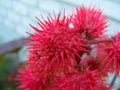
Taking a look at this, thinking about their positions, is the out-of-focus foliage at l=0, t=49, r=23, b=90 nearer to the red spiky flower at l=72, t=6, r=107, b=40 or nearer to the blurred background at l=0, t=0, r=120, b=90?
the blurred background at l=0, t=0, r=120, b=90

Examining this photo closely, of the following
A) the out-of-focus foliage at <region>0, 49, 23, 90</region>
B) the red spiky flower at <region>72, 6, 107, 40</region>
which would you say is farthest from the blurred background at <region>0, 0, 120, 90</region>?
the red spiky flower at <region>72, 6, 107, 40</region>

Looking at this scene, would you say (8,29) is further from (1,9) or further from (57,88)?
(57,88)

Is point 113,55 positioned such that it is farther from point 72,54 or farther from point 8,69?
point 8,69

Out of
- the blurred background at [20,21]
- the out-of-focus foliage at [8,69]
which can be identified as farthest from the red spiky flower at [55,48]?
the out-of-focus foliage at [8,69]

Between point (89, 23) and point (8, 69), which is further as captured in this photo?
point (8, 69)

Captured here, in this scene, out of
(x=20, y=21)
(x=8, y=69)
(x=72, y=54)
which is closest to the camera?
(x=72, y=54)

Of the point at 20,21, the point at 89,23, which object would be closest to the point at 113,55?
the point at 89,23
